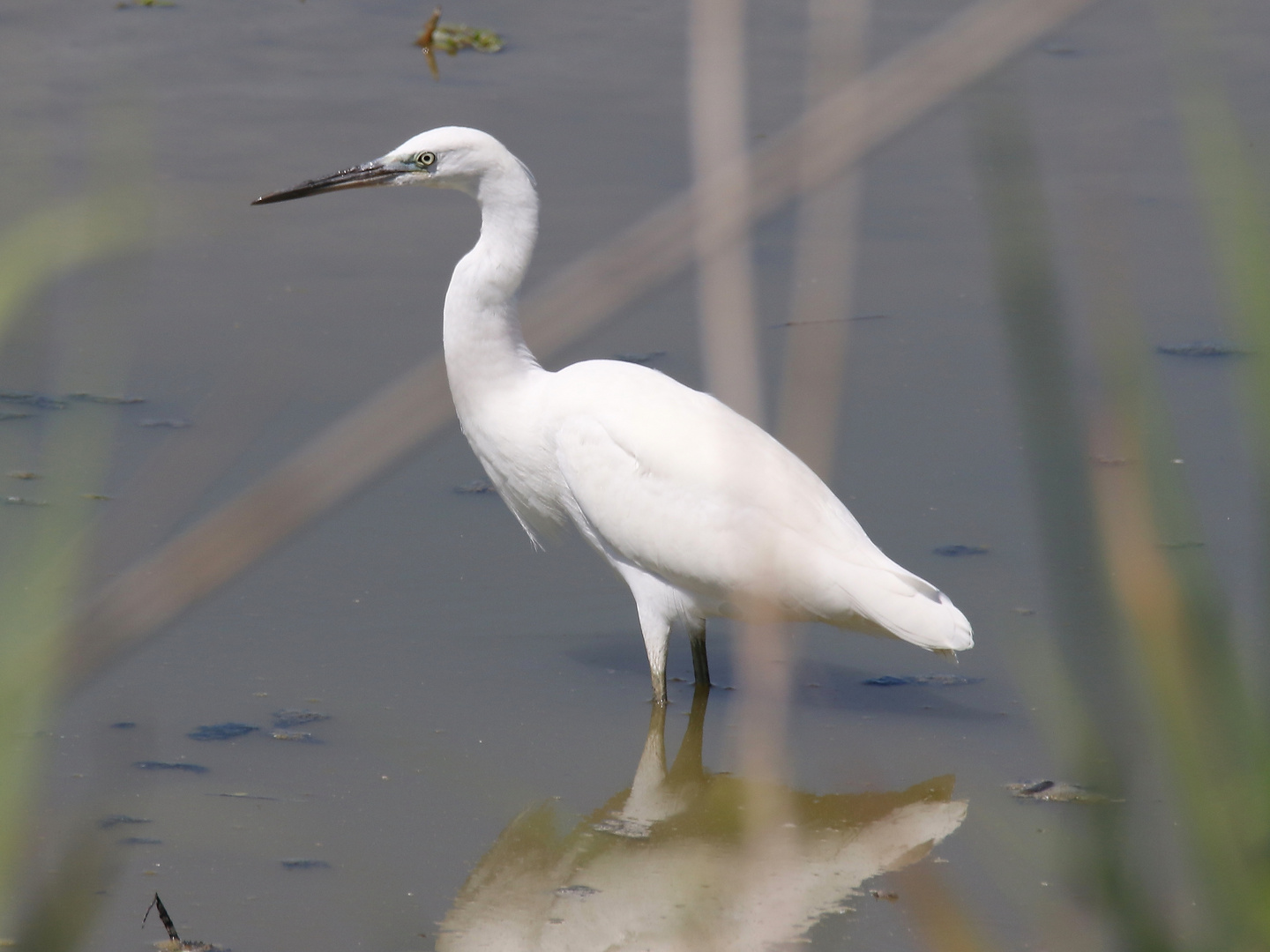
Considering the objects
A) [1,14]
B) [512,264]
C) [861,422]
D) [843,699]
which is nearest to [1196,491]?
[861,422]

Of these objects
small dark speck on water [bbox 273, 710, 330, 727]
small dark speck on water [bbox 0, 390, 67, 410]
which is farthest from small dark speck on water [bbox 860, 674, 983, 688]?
small dark speck on water [bbox 0, 390, 67, 410]

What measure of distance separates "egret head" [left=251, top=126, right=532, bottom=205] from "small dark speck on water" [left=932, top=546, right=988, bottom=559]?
1432 millimetres

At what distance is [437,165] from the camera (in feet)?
12.7

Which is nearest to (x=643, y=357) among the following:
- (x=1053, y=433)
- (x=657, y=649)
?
(x=657, y=649)

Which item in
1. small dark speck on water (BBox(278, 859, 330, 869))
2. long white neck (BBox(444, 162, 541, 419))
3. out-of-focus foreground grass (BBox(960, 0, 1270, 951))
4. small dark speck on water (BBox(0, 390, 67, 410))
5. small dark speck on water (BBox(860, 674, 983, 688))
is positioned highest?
out-of-focus foreground grass (BBox(960, 0, 1270, 951))

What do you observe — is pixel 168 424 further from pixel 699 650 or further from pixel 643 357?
pixel 699 650

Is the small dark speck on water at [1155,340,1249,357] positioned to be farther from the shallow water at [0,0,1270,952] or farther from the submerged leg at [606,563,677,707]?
the submerged leg at [606,563,677,707]

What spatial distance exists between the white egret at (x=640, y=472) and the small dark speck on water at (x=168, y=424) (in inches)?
38.7

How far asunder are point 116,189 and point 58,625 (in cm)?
31

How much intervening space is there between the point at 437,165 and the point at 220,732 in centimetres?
143

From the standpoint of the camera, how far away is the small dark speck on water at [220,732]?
327cm

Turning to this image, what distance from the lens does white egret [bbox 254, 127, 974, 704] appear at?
136 inches

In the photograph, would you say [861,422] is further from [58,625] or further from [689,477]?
[58,625]

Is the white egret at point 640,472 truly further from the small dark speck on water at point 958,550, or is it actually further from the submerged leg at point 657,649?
the small dark speck on water at point 958,550
